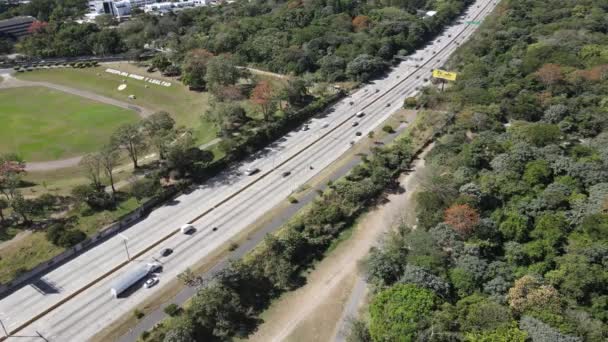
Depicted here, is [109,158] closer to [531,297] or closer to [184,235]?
[184,235]

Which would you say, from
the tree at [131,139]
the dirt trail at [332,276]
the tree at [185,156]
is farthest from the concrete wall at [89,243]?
the dirt trail at [332,276]

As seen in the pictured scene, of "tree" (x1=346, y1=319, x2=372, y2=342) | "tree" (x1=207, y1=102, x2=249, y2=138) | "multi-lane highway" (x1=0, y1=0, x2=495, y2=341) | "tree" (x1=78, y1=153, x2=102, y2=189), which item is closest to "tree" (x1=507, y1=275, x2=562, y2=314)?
"tree" (x1=346, y1=319, x2=372, y2=342)

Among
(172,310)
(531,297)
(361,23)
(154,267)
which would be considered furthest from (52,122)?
(531,297)

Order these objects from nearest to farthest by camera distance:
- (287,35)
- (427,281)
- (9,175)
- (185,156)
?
(427,281)
(9,175)
(185,156)
(287,35)

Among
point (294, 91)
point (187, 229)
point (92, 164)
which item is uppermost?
point (294, 91)

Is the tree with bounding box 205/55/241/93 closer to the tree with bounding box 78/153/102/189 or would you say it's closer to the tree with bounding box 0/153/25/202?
the tree with bounding box 78/153/102/189

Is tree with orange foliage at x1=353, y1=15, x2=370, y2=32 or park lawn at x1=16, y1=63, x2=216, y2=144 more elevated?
tree with orange foliage at x1=353, y1=15, x2=370, y2=32

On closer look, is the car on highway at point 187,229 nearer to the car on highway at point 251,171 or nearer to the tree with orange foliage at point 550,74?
the car on highway at point 251,171
